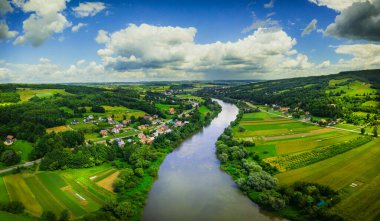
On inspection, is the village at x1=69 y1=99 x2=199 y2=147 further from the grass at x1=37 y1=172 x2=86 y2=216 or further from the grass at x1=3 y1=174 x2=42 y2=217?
the grass at x1=3 y1=174 x2=42 y2=217

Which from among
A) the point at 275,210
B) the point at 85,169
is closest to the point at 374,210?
the point at 275,210

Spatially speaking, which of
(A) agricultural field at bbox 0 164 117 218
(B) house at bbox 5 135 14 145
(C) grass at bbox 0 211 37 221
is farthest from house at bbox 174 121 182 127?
(C) grass at bbox 0 211 37 221

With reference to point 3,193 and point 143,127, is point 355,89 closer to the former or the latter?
point 143,127

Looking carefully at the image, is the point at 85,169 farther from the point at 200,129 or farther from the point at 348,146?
the point at 348,146

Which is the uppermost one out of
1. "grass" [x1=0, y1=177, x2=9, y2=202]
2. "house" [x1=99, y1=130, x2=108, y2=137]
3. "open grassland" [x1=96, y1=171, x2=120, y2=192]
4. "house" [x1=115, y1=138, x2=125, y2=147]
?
"house" [x1=99, y1=130, x2=108, y2=137]

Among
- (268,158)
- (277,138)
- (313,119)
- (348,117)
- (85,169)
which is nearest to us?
(85,169)
